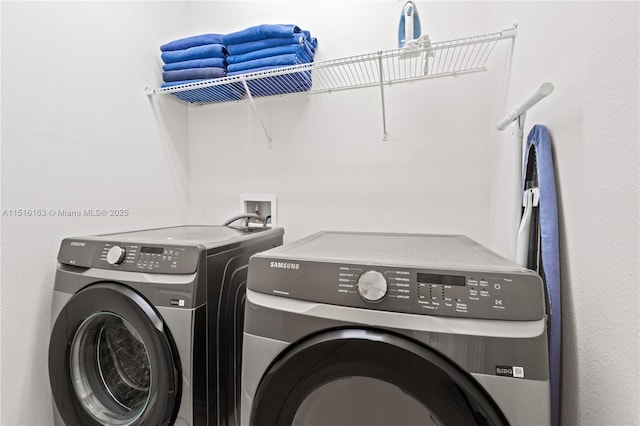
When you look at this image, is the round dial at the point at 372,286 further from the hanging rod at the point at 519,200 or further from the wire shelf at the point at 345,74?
the wire shelf at the point at 345,74

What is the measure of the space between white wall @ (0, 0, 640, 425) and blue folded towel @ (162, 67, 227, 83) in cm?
15

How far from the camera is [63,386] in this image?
3.38 ft

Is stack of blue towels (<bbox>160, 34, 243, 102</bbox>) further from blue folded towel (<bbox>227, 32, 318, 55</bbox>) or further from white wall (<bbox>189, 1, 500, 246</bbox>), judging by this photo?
white wall (<bbox>189, 1, 500, 246</bbox>)

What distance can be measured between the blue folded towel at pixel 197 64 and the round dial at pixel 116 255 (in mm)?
1013

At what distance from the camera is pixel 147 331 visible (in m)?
0.92

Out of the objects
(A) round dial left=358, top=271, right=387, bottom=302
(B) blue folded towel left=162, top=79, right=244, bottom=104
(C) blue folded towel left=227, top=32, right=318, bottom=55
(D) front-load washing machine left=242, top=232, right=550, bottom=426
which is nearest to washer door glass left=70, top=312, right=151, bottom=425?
(D) front-load washing machine left=242, top=232, right=550, bottom=426

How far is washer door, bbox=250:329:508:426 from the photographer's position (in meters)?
0.59

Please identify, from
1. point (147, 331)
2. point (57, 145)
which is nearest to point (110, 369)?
point (147, 331)

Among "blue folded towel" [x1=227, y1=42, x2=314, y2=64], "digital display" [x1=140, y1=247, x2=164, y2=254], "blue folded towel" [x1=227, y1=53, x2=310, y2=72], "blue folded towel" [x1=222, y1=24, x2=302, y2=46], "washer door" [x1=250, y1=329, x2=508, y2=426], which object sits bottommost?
"washer door" [x1=250, y1=329, x2=508, y2=426]

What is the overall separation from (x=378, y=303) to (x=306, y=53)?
4.38ft

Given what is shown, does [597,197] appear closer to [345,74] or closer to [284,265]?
[284,265]

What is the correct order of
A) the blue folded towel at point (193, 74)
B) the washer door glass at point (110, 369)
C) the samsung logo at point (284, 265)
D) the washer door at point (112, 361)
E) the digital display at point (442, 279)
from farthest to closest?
the blue folded towel at point (193, 74)
the washer door glass at point (110, 369)
the washer door at point (112, 361)
the samsung logo at point (284, 265)
the digital display at point (442, 279)

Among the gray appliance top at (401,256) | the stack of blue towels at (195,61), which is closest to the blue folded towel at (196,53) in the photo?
the stack of blue towels at (195,61)

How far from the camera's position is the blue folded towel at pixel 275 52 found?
141 centimetres
